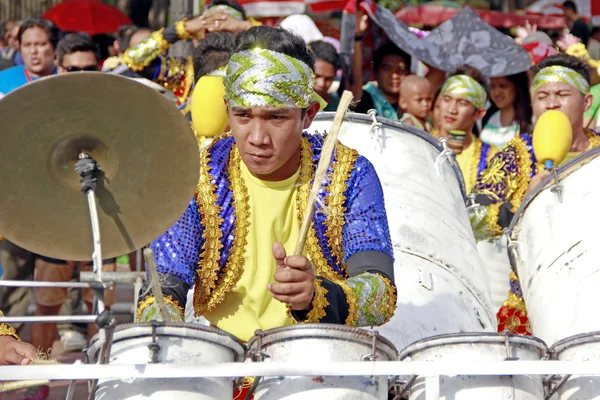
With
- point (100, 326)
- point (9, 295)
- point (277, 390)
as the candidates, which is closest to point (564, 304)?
point (277, 390)

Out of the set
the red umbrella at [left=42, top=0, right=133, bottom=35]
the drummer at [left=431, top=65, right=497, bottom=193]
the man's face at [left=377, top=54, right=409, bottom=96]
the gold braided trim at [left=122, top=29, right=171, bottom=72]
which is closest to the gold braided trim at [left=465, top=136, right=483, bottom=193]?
the drummer at [left=431, top=65, right=497, bottom=193]

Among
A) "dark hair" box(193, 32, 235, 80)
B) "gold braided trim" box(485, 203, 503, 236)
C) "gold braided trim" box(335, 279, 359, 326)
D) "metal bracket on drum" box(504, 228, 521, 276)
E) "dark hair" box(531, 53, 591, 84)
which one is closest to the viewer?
"gold braided trim" box(335, 279, 359, 326)

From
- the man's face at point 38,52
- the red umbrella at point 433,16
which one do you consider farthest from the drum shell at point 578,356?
the red umbrella at point 433,16

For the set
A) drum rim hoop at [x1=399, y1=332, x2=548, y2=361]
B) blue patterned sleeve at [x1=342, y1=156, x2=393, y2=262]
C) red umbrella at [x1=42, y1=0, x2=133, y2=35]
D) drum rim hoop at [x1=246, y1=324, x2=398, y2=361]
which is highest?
red umbrella at [x1=42, y1=0, x2=133, y2=35]

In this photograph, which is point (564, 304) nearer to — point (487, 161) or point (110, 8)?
point (487, 161)

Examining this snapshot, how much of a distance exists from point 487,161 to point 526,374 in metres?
4.15

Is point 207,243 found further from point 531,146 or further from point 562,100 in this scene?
point 562,100

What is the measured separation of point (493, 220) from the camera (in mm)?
5770

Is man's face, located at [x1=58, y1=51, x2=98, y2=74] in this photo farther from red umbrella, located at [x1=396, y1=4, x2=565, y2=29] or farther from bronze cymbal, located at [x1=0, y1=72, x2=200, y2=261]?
red umbrella, located at [x1=396, y1=4, x2=565, y2=29]

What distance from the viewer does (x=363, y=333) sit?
283 centimetres

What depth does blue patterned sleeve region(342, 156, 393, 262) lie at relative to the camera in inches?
137

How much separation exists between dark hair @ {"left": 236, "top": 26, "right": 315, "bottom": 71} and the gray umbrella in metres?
4.10

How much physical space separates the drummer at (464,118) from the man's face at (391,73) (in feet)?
1.36

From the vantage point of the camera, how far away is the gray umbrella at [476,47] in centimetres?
747
